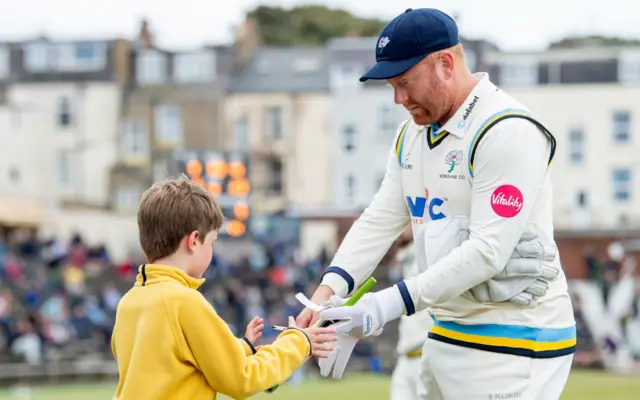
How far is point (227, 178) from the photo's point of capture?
2558 centimetres

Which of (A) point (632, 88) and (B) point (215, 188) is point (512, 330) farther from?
(A) point (632, 88)

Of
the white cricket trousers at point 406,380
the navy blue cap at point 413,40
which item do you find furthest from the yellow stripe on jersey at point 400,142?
the white cricket trousers at point 406,380

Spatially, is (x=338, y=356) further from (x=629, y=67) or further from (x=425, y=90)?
(x=629, y=67)

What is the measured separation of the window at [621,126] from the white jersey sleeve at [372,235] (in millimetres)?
47204

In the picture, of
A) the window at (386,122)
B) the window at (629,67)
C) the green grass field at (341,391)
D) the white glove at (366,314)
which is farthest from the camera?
the window at (386,122)

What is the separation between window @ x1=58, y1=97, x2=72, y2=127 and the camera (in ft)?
185

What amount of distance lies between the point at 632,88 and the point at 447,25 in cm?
4869

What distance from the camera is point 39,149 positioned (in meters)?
56.6

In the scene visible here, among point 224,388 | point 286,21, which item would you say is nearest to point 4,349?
point 224,388

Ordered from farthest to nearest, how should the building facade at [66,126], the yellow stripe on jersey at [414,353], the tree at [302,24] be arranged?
the tree at [302,24]
the building facade at [66,126]
the yellow stripe on jersey at [414,353]

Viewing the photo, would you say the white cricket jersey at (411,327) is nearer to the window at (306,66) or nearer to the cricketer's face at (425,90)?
the cricketer's face at (425,90)

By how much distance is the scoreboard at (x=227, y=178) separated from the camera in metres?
25.0

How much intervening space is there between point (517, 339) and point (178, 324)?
1456mm

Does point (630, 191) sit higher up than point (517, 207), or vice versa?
point (517, 207)
